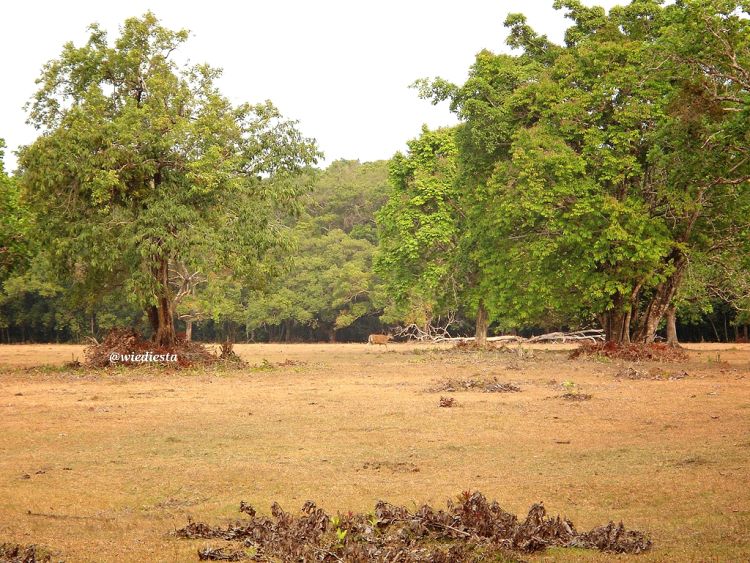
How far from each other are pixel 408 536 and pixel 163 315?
26.2 m

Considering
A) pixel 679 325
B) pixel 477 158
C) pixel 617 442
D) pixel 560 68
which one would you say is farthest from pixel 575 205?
pixel 679 325

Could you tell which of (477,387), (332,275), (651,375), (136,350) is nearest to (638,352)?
(651,375)

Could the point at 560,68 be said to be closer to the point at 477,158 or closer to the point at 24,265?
the point at 477,158

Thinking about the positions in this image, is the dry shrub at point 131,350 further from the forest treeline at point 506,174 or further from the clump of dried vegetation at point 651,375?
the clump of dried vegetation at point 651,375

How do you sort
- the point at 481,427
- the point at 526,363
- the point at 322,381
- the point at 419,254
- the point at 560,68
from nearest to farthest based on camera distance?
the point at 481,427
the point at 322,381
the point at 526,363
the point at 560,68
the point at 419,254

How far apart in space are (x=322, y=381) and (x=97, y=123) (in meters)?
12.4

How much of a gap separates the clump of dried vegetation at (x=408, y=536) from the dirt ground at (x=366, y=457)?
0.27 meters

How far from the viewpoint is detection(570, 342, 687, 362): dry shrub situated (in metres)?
31.0

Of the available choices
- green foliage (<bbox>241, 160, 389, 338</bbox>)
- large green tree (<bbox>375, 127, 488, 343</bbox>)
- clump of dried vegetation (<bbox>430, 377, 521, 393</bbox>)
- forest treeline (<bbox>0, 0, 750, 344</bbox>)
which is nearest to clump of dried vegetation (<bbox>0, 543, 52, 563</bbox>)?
clump of dried vegetation (<bbox>430, 377, 521, 393</bbox>)

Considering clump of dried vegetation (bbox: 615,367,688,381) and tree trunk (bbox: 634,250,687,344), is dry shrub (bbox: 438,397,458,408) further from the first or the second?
tree trunk (bbox: 634,250,687,344)

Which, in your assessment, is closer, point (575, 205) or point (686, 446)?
point (686, 446)

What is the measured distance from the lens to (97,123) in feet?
96.3

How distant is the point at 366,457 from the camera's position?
12.5m

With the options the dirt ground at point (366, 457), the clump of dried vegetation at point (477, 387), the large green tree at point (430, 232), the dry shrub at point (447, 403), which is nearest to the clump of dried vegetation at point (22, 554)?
the dirt ground at point (366, 457)
